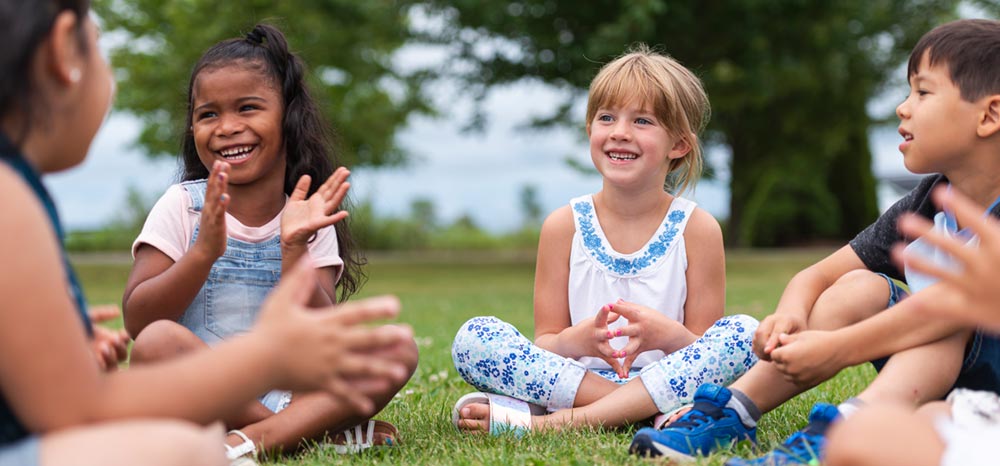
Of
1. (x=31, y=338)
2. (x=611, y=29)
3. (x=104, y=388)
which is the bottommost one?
(x=104, y=388)

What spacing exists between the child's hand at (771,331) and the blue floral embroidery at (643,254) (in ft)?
2.91

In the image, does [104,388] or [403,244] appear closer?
[104,388]

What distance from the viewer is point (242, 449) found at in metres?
2.69

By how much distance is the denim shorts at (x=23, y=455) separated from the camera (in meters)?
1.47

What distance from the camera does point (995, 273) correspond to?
64.0 inches

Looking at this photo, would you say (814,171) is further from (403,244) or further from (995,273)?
(995,273)

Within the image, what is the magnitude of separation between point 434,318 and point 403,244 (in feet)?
54.0

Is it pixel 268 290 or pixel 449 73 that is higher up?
pixel 449 73

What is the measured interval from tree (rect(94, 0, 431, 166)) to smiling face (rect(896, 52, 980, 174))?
13439 mm

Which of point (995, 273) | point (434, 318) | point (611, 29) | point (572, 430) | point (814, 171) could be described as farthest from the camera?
point (814, 171)

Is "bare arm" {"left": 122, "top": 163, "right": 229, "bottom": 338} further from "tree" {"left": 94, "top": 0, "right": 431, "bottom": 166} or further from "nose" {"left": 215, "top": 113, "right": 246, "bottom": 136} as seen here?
"tree" {"left": 94, "top": 0, "right": 431, "bottom": 166}

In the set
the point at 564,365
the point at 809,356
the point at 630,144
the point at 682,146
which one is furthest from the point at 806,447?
the point at 682,146

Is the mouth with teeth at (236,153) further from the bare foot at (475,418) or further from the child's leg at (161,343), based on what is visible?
the bare foot at (475,418)

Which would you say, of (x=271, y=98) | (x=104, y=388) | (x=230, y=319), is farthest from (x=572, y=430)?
(x=104, y=388)
